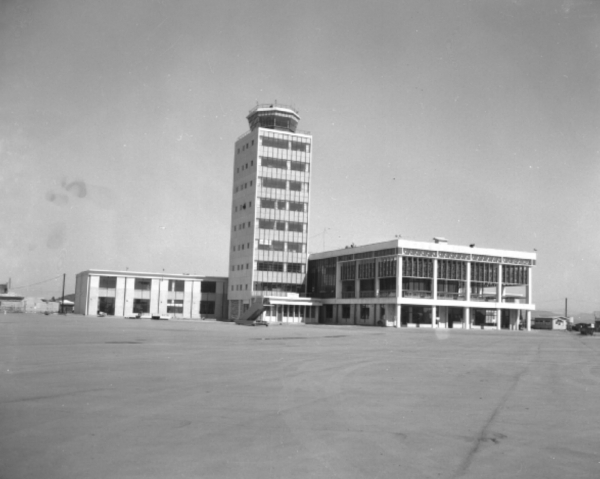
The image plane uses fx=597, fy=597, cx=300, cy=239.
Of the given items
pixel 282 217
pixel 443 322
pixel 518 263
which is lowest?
pixel 443 322

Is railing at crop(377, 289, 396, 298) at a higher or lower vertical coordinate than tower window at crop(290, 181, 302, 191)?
lower

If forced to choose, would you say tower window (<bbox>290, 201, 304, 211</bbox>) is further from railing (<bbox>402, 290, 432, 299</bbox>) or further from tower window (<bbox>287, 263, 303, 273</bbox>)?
railing (<bbox>402, 290, 432, 299</bbox>)

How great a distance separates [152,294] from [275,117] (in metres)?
42.2

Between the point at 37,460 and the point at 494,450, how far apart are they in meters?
6.32

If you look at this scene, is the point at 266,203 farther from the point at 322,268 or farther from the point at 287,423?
the point at 287,423

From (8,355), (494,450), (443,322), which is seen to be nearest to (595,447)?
(494,450)

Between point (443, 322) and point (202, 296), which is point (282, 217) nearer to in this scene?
point (202, 296)

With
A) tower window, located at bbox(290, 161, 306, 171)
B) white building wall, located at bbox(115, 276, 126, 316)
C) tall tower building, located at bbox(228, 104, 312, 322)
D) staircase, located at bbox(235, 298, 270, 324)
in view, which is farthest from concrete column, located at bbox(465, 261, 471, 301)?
white building wall, located at bbox(115, 276, 126, 316)

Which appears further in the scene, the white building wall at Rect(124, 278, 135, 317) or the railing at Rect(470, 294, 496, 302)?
the white building wall at Rect(124, 278, 135, 317)

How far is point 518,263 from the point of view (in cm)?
9900

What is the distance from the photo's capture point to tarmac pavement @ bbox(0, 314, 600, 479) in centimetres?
766

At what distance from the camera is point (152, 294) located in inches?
4641

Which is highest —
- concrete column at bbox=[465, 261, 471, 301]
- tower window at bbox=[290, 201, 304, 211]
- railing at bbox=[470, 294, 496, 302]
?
tower window at bbox=[290, 201, 304, 211]

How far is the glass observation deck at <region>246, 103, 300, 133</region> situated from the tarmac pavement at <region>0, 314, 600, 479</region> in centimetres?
9578
